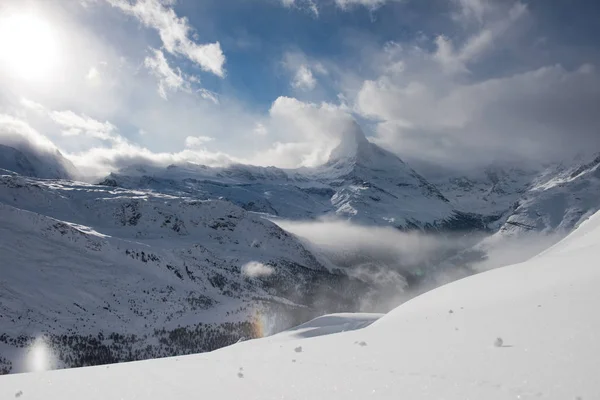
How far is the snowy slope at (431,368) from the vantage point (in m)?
5.62

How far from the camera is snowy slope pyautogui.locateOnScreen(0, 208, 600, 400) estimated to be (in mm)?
5625

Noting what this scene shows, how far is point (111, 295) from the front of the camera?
591ft

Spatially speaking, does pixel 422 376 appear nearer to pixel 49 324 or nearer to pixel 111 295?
pixel 49 324

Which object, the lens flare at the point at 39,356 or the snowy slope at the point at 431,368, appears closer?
the snowy slope at the point at 431,368

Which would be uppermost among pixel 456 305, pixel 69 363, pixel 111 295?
pixel 111 295

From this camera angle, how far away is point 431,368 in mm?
6754

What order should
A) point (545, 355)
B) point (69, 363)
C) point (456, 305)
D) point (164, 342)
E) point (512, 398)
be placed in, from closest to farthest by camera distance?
point (512, 398), point (545, 355), point (456, 305), point (69, 363), point (164, 342)

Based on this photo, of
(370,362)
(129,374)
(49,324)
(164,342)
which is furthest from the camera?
(164,342)

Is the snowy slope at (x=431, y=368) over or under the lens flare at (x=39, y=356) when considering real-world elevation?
over

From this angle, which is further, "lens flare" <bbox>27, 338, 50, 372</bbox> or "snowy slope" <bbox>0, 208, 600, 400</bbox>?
"lens flare" <bbox>27, 338, 50, 372</bbox>

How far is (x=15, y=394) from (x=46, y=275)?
192 metres

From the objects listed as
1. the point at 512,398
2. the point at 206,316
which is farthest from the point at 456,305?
the point at 206,316

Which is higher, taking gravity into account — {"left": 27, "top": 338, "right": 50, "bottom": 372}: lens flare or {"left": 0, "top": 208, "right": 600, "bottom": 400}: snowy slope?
{"left": 0, "top": 208, "right": 600, "bottom": 400}: snowy slope

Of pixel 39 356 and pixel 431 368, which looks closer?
pixel 431 368
